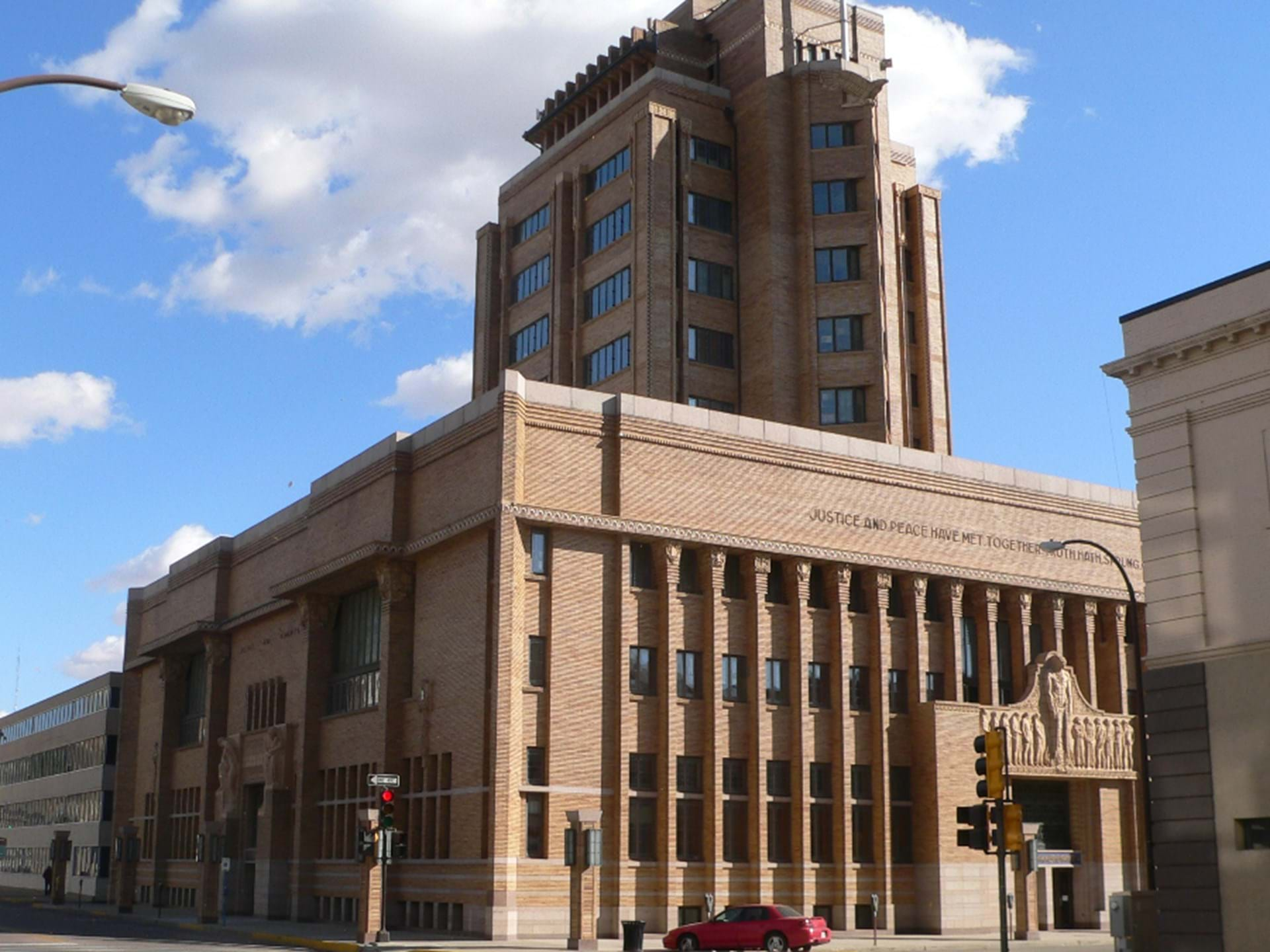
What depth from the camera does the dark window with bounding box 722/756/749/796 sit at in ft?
164

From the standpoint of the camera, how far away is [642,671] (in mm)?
49250

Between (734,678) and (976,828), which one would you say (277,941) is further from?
(976,828)

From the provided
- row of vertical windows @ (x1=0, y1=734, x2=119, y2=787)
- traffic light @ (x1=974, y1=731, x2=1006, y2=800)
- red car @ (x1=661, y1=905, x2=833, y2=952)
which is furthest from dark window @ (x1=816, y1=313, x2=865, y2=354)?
row of vertical windows @ (x1=0, y1=734, x2=119, y2=787)

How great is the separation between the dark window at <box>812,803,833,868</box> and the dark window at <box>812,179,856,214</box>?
32.3 m

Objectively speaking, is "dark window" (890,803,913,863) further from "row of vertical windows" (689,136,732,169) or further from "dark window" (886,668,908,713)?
"row of vertical windows" (689,136,732,169)

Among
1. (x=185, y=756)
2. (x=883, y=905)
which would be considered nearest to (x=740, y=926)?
(x=883, y=905)

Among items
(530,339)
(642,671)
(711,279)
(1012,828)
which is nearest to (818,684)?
(642,671)

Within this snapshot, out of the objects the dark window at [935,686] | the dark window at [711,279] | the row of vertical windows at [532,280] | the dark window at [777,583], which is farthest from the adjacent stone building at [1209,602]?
the row of vertical windows at [532,280]

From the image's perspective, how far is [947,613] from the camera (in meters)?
55.5

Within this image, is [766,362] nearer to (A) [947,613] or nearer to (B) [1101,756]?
(A) [947,613]

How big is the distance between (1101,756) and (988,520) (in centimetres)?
961

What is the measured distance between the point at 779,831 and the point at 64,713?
2830 inches

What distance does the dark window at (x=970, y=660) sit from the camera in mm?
55750

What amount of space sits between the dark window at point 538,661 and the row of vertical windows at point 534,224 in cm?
3731
